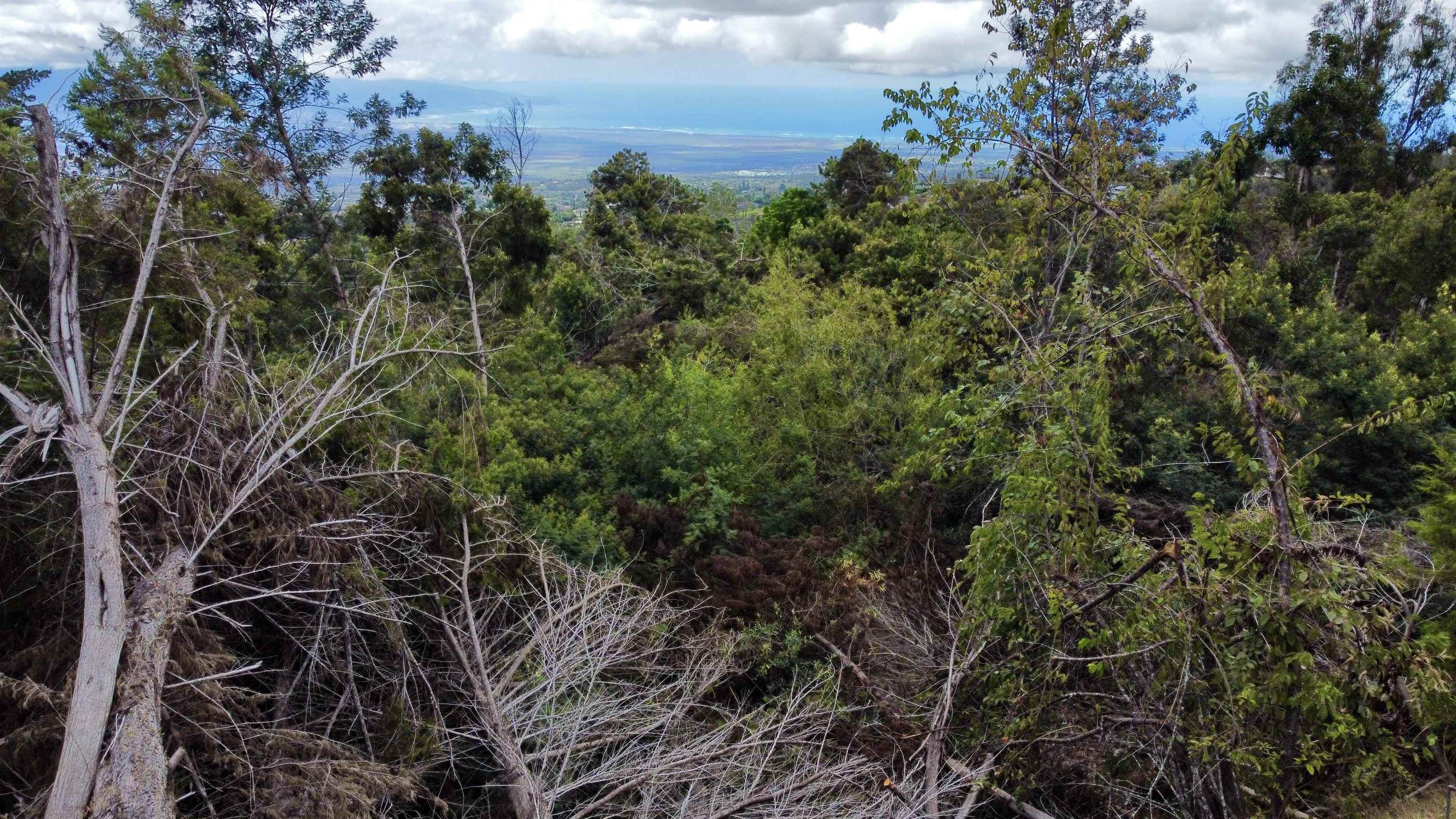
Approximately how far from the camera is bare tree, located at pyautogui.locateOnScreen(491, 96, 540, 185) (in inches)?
797

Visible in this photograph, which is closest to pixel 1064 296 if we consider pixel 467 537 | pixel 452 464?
pixel 467 537

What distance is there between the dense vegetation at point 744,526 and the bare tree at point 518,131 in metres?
7.68

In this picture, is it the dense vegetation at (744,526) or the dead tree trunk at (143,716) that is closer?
the dead tree trunk at (143,716)

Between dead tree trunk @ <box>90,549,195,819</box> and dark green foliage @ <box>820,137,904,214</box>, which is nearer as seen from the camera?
dead tree trunk @ <box>90,549,195,819</box>

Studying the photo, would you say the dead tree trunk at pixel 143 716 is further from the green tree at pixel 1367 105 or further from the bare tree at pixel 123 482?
the green tree at pixel 1367 105

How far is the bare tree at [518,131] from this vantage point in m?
20.2

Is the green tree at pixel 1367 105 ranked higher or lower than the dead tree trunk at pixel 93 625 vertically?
higher

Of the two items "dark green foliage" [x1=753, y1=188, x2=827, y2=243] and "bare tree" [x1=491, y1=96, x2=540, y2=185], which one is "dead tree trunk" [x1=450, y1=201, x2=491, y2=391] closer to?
"bare tree" [x1=491, y1=96, x2=540, y2=185]

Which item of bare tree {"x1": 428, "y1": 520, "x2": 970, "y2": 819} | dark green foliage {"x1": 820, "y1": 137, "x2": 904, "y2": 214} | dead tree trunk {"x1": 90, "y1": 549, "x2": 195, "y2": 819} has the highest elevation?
dark green foliage {"x1": 820, "y1": 137, "x2": 904, "y2": 214}

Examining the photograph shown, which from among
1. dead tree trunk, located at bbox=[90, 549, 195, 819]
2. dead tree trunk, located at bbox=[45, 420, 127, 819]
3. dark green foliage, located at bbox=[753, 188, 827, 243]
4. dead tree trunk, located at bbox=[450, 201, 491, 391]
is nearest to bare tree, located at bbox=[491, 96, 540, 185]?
dead tree trunk, located at bbox=[450, 201, 491, 391]

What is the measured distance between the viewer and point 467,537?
23.1 feet

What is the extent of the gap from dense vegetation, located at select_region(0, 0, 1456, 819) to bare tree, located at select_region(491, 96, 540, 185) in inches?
302

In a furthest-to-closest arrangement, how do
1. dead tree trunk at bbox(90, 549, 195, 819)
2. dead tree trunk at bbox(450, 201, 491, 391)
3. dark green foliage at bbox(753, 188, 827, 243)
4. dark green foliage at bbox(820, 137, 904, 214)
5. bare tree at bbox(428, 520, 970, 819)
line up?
dark green foliage at bbox(753, 188, 827, 243) → dark green foliage at bbox(820, 137, 904, 214) → dead tree trunk at bbox(450, 201, 491, 391) → bare tree at bbox(428, 520, 970, 819) → dead tree trunk at bbox(90, 549, 195, 819)


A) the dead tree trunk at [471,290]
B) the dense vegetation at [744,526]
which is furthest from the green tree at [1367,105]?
the dead tree trunk at [471,290]
